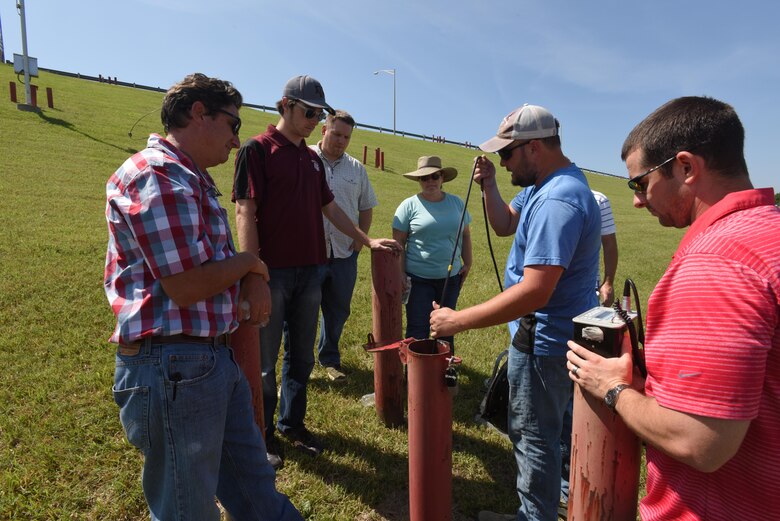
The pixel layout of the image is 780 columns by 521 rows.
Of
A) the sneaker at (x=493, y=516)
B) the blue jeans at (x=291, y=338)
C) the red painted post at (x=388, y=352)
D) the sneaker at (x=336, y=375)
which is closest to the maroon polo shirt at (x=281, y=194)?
the blue jeans at (x=291, y=338)

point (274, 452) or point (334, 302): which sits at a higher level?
point (334, 302)

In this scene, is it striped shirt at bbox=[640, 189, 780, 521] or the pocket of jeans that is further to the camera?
the pocket of jeans

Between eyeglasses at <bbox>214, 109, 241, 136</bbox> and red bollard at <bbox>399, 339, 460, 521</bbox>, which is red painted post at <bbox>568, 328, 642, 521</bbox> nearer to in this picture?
red bollard at <bbox>399, 339, 460, 521</bbox>

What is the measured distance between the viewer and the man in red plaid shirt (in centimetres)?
159

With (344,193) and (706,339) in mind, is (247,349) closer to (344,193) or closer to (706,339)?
(706,339)

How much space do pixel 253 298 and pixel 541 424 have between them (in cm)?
147

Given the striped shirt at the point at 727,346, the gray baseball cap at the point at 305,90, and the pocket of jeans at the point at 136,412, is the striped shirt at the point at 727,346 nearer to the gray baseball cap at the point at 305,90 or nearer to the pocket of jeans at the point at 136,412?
the pocket of jeans at the point at 136,412

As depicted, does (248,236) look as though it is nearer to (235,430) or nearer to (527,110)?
(235,430)

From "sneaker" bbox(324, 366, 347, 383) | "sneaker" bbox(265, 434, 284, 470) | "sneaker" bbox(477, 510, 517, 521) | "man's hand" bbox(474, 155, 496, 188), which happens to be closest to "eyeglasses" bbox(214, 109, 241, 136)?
"man's hand" bbox(474, 155, 496, 188)

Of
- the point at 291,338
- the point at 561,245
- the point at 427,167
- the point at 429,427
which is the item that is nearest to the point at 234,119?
the point at 561,245

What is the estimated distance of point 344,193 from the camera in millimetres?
4590

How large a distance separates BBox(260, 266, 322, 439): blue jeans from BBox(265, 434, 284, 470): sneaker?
8cm

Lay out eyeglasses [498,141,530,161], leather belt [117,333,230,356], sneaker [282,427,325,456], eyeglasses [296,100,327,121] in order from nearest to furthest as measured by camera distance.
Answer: leather belt [117,333,230,356] < eyeglasses [498,141,530,161] < eyeglasses [296,100,327,121] < sneaker [282,427,325,456]

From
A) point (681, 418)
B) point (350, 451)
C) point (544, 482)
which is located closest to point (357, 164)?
point (350, 451)
